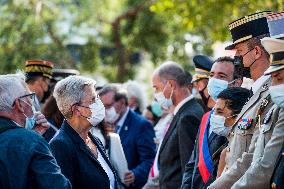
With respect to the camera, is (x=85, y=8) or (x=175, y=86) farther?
(x=85, y=8)

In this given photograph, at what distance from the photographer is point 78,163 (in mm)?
7051

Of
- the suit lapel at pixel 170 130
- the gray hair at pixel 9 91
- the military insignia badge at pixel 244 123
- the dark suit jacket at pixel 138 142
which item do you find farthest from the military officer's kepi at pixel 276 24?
the dark suit jacket at pixel 138 142

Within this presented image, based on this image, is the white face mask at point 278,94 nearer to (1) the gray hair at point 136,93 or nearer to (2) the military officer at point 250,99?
(2) the military officer at point 250,99

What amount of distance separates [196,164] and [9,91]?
7.33 ft

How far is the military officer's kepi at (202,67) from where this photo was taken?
9077 millimetres

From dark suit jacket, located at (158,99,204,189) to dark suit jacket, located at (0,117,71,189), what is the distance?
2.77 metres

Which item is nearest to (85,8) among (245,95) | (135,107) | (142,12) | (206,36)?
(142,12)

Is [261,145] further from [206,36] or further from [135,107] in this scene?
[206,36]

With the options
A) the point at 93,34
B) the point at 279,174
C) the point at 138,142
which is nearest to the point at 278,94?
the point at 279,174

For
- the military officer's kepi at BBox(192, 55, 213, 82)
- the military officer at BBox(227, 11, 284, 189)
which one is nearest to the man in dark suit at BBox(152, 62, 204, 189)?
the military officer's kepi at BBox(192, 55, 213, 82)

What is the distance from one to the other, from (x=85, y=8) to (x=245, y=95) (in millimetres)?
16014

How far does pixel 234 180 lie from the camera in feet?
21.1

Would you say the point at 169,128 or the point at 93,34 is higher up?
the point at 169,128

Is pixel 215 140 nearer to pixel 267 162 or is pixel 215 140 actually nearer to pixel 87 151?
pixel 87 151
